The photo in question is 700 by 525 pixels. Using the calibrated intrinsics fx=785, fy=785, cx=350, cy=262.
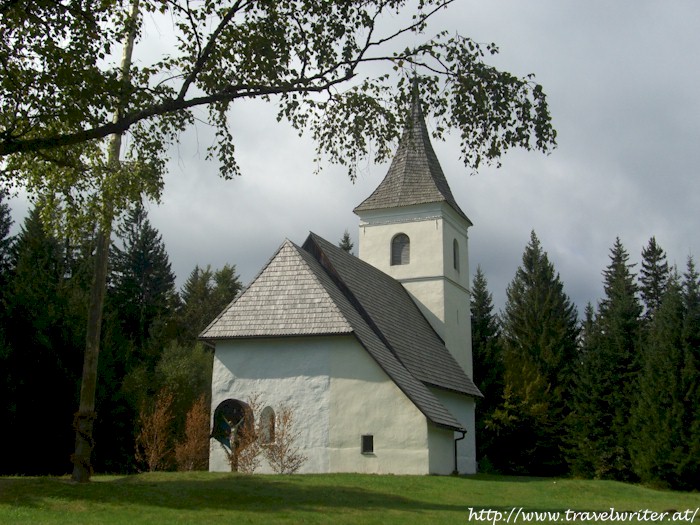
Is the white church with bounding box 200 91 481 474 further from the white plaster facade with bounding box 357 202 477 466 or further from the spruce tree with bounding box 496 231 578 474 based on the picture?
the spruce tree with bounding box 496 231 578 474

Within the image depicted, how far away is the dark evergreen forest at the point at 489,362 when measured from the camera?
24.8 meters

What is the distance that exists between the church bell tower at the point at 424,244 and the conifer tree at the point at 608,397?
17.4 ft

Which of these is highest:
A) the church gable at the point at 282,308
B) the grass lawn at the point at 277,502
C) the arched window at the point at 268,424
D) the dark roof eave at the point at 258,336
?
the church gable at the point at 282,308

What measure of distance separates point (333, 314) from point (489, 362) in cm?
2095

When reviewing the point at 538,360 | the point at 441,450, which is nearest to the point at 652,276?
the point at 538,360

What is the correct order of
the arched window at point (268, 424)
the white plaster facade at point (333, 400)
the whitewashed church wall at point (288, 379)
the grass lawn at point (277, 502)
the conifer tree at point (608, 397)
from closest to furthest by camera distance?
the grass lawn at point (277, 502)
the white plaster facade at point (333, 400)
the arched window at point (268, 424)
the whitewashed church wall at point (288, 379)
the conifer tree at point (608, 397)

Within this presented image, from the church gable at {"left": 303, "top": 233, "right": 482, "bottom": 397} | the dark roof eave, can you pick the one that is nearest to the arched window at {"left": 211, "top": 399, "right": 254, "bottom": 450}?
the dark roof eave

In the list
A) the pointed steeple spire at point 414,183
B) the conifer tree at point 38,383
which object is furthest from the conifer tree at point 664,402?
the conifer tree at point 38,383

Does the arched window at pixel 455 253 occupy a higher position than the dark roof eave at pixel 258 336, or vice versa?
the arched window at pixel 455 253

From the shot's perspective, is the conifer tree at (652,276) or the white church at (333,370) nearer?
the white church at (333,370)

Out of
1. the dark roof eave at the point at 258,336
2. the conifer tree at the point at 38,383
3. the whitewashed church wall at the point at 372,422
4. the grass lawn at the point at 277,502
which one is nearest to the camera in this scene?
the grass lawn at the point at 277,502

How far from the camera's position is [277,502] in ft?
43.6

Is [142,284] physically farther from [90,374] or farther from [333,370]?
[90,374]

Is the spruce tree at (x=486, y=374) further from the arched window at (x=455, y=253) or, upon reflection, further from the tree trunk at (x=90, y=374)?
the tree trunk at (x=90, y=374)
